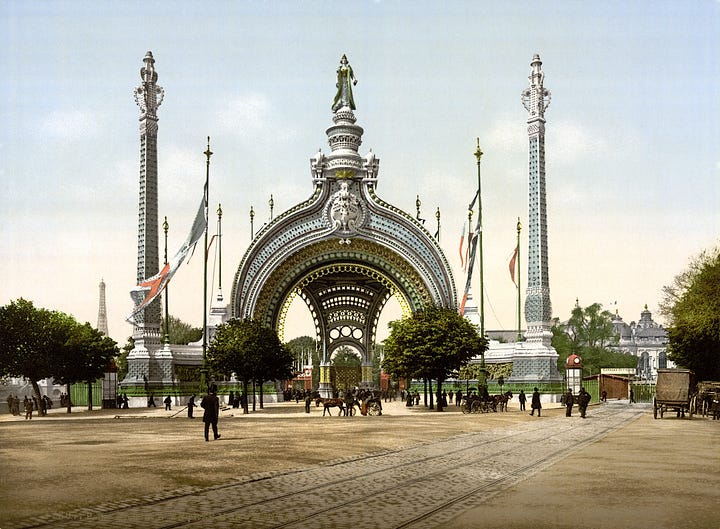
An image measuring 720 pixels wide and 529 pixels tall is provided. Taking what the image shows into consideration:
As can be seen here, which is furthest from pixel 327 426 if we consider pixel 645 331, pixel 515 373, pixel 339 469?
pixel 645 331

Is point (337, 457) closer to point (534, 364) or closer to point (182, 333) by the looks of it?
point (534, 364)

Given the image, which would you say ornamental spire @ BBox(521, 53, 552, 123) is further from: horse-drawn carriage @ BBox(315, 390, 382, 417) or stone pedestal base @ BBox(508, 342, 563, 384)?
horse-drawn carriage @ BBox(315, 390, 382, 417)

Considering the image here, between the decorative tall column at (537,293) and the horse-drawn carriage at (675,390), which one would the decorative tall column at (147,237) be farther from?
the horse-drawn carriage at (675,390)

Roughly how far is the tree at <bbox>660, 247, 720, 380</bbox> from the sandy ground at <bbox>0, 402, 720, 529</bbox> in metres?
7.67

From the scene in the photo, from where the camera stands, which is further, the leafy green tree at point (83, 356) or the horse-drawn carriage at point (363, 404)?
the leafy green tree at point (83, 356)

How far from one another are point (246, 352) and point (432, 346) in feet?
35.9

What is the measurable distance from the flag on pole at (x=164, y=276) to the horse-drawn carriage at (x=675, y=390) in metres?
31.7

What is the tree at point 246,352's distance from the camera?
5028 centimetres

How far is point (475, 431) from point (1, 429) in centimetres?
1990

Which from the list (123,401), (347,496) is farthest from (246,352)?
(347,496)

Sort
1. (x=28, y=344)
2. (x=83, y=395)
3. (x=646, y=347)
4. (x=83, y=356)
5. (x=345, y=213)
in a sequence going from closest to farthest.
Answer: (x=28, y=344), (x=83, y=356), (x=345, y=213), (x=83, y=395), (x=646, y=347)

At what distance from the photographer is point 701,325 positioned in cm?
4266

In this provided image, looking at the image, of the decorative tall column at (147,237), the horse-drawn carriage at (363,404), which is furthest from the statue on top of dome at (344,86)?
the horse-drawn carriage at (363,404)

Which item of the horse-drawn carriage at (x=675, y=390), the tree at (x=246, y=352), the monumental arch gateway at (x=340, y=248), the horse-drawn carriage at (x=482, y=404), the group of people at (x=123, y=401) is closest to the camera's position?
the horse-drawn carriage at (x=675, y=390)
